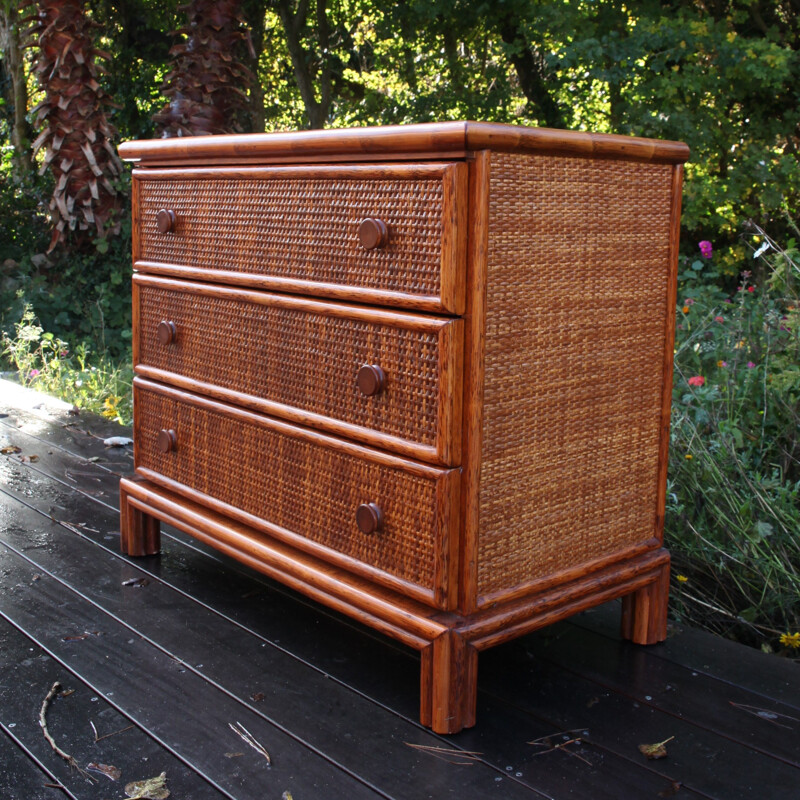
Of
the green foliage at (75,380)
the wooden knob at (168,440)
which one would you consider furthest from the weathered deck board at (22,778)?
the green foliage at (75,380)

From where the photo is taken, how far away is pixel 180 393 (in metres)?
2.54

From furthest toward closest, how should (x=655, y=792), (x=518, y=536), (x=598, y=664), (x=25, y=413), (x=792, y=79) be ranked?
(x=792, y=79), (x=25, y=413), (x=598, y=664), (x=518, y=536), (x=655, y=792)

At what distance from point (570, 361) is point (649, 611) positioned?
0.65 meters

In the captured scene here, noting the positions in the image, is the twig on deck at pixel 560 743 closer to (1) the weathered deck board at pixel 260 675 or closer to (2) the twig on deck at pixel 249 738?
(1) the weathered deck board at pixel 260 675

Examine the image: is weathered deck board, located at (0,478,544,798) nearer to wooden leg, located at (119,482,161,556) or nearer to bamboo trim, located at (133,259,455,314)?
wooden leg, located at (119,482,161,556)

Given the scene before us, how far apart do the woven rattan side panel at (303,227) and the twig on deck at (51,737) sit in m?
0.97

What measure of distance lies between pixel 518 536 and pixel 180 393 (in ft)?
3.40

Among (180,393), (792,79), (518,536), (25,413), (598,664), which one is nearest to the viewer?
(518,536)

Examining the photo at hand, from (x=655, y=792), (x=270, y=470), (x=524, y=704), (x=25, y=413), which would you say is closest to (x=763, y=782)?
(x=655, y=792)

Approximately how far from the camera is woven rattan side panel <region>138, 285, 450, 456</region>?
1850 mm

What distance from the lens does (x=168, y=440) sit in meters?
2.59

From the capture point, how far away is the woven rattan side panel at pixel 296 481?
74.5 inches

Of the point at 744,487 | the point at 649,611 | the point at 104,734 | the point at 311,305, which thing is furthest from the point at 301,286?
the point at 744,487

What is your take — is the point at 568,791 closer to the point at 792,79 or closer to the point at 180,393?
the point at 180,393
